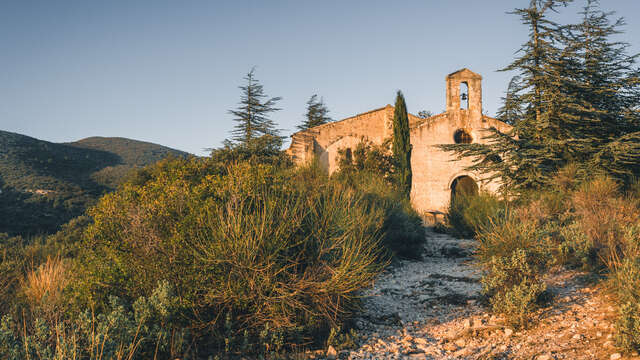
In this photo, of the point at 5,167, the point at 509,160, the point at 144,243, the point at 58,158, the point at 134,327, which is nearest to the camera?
the point at 134,327

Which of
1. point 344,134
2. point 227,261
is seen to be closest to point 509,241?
point 227,261

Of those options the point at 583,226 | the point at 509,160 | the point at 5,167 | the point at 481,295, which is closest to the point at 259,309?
the point at 481,295

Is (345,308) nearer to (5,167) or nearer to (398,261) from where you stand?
(398,261)

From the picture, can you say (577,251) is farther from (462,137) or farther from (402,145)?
(462,137)

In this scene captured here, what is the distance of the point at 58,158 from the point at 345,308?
109 ft

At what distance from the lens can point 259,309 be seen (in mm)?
3576

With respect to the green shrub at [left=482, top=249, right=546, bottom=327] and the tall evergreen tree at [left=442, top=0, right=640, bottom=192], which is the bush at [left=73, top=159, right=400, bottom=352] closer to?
the green shrub at [left=482, top=249, right=546, bottom=327]

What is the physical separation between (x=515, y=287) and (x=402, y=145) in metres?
14.0

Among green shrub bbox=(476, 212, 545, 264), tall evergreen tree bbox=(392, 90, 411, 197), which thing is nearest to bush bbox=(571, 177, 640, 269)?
green shrub bbox=(476, 212, 545, 264)

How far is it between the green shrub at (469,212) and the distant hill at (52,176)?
54.7 feet

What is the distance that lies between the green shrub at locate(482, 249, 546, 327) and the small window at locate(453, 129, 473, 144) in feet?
48.8

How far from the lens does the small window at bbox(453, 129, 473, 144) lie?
19469mm

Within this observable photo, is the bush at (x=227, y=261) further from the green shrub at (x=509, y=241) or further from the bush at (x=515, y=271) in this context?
the green shrub at (x=509, y=241)

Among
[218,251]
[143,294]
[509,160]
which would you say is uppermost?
[509,160]
